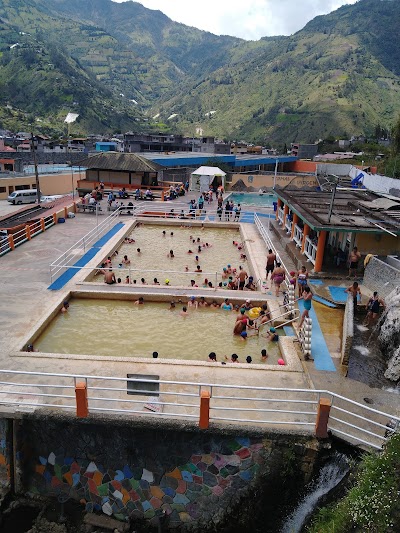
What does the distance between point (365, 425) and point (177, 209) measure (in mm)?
27110

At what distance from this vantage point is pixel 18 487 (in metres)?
9.88

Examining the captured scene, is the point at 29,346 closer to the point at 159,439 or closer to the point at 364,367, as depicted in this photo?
the point at 159,439

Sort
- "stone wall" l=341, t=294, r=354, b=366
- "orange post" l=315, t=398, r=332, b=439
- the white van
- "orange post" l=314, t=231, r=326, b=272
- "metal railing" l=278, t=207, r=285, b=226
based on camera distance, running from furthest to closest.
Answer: the white van, "metal railing" l=278, t=207, r=285, b=226, "orange post" l=314, t=231, r=326, b=272, "stone wall" l=341, t=294, r=354, b=366, "orange post" l=315, t=398, r=332, b=439

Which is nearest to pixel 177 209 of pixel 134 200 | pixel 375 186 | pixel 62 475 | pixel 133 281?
pixel 134 200

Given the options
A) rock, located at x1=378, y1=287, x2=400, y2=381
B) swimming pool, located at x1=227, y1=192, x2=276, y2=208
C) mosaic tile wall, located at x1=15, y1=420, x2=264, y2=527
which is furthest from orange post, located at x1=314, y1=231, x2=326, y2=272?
swimming pool, located at x1=227, y1=192, x2=276, y2=208

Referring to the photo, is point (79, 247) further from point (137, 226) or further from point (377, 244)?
point (377, 244)

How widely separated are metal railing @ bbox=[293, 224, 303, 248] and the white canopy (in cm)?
2178

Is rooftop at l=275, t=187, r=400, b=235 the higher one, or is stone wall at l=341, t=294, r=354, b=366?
rooftop at l=275, t=187, r=400, b=235

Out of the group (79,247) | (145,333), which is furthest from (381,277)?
(79,247)

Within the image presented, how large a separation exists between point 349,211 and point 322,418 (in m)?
15.4

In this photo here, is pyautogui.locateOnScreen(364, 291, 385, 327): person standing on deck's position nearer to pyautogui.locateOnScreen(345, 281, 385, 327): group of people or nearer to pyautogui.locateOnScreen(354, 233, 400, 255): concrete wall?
pyautogui.locateOnScreen(345, 281, 385, 327): group of people

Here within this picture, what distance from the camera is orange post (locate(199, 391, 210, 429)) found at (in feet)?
28.1

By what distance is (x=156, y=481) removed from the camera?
944 centimetres

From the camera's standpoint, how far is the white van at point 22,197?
37031 millimetres
